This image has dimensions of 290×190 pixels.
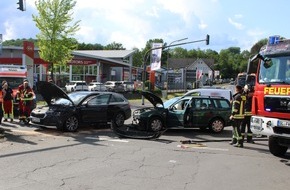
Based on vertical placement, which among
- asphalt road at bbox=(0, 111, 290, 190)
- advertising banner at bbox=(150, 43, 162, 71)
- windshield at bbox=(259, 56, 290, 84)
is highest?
advertising banner at bbox=(150, 43, 162, 71)

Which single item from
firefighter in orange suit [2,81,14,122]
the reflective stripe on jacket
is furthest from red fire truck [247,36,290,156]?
firefighter in orange suit [2,81,14,122]

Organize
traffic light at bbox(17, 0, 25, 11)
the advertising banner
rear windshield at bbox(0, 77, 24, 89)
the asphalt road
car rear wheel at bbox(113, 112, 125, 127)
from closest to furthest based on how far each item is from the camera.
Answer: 1. the asphalt road
2. car rear wheel at bbox(113, 112, 125, 127)
3. traffic light at bbox(17, 0, 25, 11)
4. rear windshield at bbox(0, 77, 24, 89)
5. the advertising banner

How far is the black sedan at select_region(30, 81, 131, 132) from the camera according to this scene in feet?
44.8

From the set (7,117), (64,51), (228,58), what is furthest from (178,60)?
(7,117)

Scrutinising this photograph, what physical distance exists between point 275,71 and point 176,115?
18.5 ft

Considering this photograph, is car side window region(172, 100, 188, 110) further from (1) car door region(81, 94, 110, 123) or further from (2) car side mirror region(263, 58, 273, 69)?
(2) car side mirror region(263, 58, 273, 69)

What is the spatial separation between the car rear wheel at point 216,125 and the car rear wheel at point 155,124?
6.49ft

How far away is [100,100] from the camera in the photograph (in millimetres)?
15281

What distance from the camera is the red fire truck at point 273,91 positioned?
356 inches

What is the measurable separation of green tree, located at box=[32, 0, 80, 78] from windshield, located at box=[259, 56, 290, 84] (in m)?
30.3

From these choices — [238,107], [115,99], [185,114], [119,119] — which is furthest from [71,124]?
[238,107]

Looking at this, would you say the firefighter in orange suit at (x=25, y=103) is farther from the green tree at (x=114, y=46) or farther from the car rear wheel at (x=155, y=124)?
the green tree at (x=114, y=46)

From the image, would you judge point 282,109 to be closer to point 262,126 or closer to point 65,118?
point 262,126

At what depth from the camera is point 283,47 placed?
948 cm
